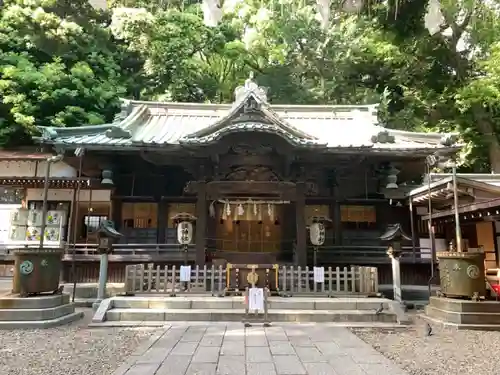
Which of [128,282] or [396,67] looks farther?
[396,67]

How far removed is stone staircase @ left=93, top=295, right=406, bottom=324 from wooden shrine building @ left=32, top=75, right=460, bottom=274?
2495 mm

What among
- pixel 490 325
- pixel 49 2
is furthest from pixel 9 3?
pixel 490 325

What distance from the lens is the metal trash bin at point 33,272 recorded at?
8.24 m

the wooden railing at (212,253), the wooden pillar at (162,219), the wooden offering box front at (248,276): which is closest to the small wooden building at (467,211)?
the wooden railing at (212,253)

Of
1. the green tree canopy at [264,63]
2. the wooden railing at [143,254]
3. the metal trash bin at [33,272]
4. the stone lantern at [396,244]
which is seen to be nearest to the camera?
the metal trash bin at [33,272]

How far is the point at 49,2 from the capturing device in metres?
22.2

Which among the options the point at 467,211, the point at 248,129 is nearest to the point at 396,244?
the point at 467,211

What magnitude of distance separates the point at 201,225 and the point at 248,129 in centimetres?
339

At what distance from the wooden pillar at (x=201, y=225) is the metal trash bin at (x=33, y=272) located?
418cm

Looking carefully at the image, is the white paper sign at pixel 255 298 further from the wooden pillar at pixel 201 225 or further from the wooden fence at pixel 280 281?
the wooden pillar at pixel 201 225

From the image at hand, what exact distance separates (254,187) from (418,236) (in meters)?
6.95

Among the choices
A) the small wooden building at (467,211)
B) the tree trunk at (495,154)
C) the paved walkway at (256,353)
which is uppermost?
the tree trunk at (495,154)

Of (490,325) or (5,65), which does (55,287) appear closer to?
(490,325)

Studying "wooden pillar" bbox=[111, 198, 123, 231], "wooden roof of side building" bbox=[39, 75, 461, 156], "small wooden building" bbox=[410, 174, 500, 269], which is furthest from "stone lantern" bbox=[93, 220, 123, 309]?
"small wooden building" bbox=[410, 174, 500, 269]
